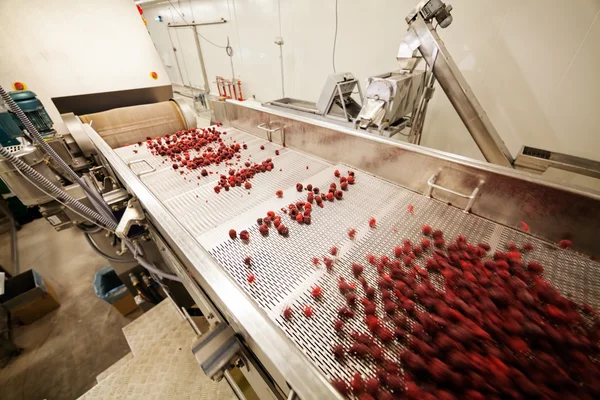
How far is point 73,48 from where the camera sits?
232cm

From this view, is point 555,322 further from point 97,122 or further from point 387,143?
point 97,122

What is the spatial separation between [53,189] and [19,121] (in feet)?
3.37

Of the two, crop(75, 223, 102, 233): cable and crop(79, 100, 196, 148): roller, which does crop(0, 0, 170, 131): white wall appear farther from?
crop(75, 223, 102, 233): cable

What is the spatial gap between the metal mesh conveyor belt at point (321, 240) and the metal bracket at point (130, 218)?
0.12 metres

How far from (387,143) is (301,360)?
1.14m

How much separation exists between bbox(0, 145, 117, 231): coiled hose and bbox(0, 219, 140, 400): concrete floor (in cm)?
139

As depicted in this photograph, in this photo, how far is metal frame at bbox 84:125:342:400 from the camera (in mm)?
503

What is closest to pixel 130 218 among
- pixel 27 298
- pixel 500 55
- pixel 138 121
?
pixel 138 121

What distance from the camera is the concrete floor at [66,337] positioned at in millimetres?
1766

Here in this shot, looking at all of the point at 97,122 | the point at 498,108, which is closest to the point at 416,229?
the point at 498,108

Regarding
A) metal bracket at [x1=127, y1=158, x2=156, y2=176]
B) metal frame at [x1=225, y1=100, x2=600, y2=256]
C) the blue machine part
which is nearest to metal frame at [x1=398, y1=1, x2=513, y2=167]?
metal frame at [x1=225, y1=100, x2=600, y2=256]

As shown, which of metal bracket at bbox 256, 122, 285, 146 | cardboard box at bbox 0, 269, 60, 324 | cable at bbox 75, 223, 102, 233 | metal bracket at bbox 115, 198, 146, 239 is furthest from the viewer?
cardboard box at bbox 0, 269, 60, 324

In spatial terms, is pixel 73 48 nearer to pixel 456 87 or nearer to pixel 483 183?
pixel 456 87

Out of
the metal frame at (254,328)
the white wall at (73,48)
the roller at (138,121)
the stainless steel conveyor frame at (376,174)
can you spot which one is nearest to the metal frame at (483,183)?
the stainless steel conveyor frame at (376,174)
